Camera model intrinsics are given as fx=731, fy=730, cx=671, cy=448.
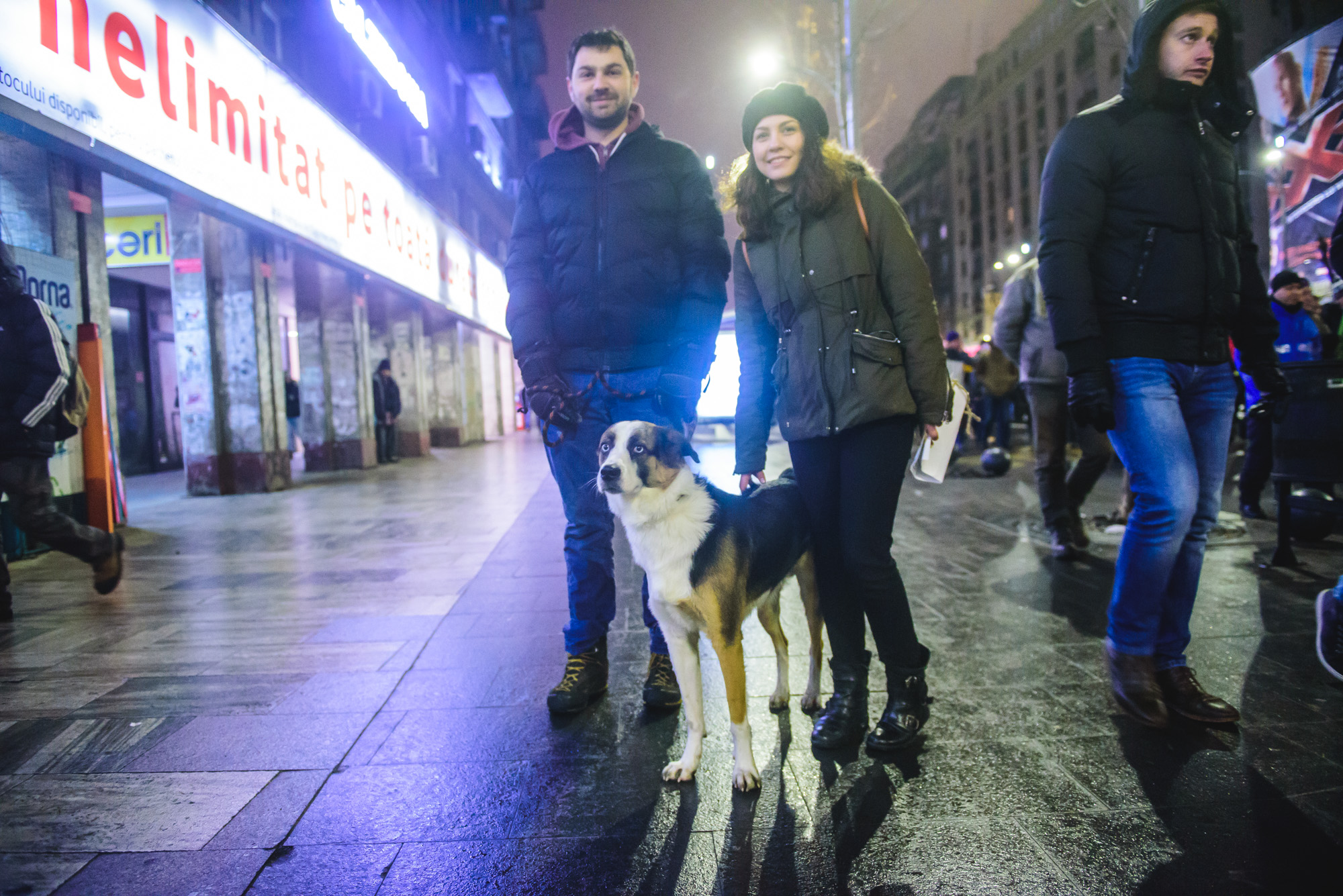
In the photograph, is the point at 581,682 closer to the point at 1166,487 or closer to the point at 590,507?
the point at 590,507

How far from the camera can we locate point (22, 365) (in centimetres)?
411

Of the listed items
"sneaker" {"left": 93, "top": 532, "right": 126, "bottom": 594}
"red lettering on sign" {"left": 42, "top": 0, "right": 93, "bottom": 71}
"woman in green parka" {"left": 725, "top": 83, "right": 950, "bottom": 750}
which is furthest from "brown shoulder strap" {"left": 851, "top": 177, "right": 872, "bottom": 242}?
"red lettering on sign" {"left": 42, "top": 0, "right": 93, "bottom": 71}

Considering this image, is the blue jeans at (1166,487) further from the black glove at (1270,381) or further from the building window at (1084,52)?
the building window at (1084,52)

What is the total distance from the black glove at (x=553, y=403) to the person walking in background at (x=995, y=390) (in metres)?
5.11

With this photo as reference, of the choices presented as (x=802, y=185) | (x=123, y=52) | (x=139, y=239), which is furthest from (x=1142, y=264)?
(x=139, y=239)

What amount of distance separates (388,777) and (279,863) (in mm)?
452

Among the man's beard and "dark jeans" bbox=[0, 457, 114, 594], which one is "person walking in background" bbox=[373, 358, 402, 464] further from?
the man's beard

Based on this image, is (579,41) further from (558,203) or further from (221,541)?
(221,541)

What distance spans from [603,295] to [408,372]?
52.1 feet

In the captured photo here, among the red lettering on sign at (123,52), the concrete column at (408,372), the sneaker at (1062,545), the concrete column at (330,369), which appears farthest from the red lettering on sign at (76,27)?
the concrete column at (408,372)

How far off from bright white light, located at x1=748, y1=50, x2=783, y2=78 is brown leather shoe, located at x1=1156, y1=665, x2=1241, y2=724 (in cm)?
1655

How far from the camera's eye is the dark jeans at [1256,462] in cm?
605

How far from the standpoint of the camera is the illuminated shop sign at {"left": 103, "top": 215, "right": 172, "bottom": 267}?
13969 mm

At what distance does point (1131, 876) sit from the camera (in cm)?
170
